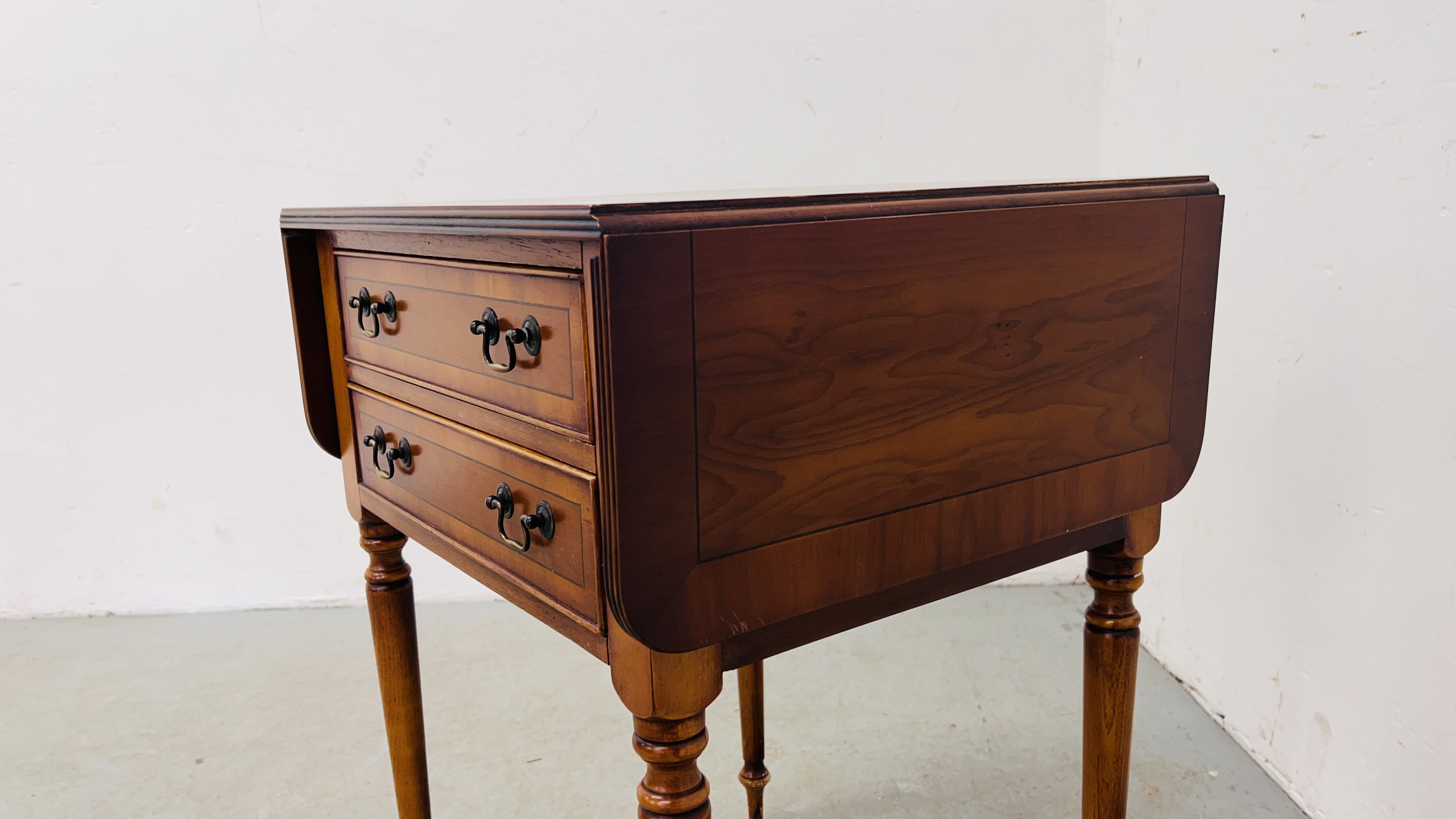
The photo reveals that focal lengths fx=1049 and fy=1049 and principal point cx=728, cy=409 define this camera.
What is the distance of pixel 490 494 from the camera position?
1.00 m

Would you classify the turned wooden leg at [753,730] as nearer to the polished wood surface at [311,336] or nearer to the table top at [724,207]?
the polished wood surface at [311,336]

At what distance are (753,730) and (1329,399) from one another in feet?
3.19

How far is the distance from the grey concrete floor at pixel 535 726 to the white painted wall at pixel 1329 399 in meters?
0.21

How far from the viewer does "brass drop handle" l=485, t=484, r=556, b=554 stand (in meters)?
0.89

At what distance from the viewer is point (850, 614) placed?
3.14ft

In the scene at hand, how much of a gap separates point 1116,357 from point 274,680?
183 cm

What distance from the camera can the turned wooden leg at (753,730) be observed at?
5.13 ft

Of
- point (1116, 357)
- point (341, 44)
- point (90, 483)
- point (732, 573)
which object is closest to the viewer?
point (732, 573)

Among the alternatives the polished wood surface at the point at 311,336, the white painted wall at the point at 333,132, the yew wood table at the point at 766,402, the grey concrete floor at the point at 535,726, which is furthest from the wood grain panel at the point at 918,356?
the white painted wall at the point at 333,132

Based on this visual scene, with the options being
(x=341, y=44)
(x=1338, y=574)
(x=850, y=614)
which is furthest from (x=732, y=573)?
(x=341, y=44)

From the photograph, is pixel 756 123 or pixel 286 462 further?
pixel 286 462

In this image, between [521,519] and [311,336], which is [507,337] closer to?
[521,519]

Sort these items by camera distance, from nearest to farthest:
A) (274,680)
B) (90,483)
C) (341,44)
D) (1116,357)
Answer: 1. (1116,357)
2. (274,680)
3. (341,44)
4. (90,483)

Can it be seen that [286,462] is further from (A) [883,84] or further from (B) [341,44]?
(A) [883,84]
